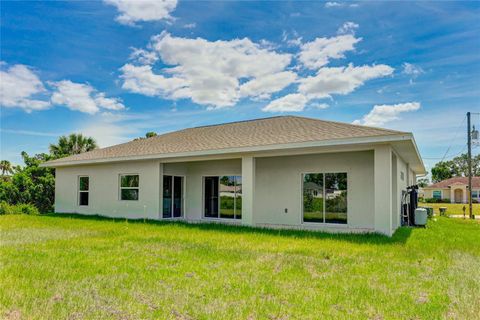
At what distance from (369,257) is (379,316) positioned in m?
3.68

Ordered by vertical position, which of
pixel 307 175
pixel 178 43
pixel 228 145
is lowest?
pixel 307 175

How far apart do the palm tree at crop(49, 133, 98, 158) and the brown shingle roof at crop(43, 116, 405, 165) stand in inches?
400

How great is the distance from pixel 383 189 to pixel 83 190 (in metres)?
15.2

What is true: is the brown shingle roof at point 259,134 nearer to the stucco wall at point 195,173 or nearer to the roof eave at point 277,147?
the roof eave at point 277,147

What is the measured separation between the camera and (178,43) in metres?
15.3

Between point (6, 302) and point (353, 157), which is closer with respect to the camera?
point (6, 302)

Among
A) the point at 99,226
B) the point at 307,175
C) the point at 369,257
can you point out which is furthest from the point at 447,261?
the point at 99,226

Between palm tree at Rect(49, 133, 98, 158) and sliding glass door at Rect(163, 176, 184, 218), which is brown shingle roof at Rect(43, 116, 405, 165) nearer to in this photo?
sliding glass door at Rect(163, 176, 184, 218)

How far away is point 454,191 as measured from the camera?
178ft

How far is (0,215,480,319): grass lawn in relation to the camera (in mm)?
4484

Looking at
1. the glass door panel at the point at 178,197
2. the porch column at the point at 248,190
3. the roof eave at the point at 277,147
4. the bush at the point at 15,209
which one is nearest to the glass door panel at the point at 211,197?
the glass door panel at the point at 178,197

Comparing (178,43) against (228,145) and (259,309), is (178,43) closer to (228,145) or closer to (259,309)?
(228,145)

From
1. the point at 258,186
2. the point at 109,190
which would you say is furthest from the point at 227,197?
the point at 109,190

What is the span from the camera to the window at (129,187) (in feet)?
54.9
